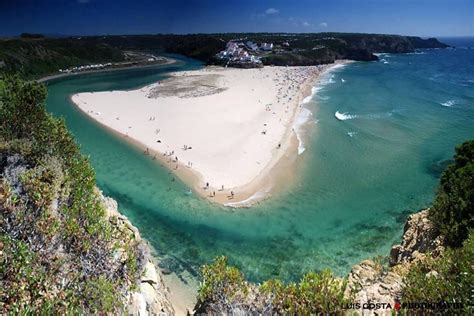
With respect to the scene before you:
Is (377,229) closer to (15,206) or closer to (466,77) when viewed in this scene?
(15,206)

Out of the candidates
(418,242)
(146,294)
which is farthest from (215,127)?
(146,294)

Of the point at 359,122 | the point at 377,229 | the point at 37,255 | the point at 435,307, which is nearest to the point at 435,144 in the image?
the point at 359,122

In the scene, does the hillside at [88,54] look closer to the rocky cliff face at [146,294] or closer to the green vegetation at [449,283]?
the rocky cliff face at [146,294]

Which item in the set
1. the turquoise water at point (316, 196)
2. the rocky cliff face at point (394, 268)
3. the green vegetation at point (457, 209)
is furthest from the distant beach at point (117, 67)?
the green vegetation at point (457, 209)

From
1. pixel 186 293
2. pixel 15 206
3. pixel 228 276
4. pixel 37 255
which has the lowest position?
pixel 186 293

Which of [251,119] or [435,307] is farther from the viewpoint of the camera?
[251,119]

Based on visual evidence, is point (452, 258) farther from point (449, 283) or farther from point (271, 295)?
point (271, 295)
